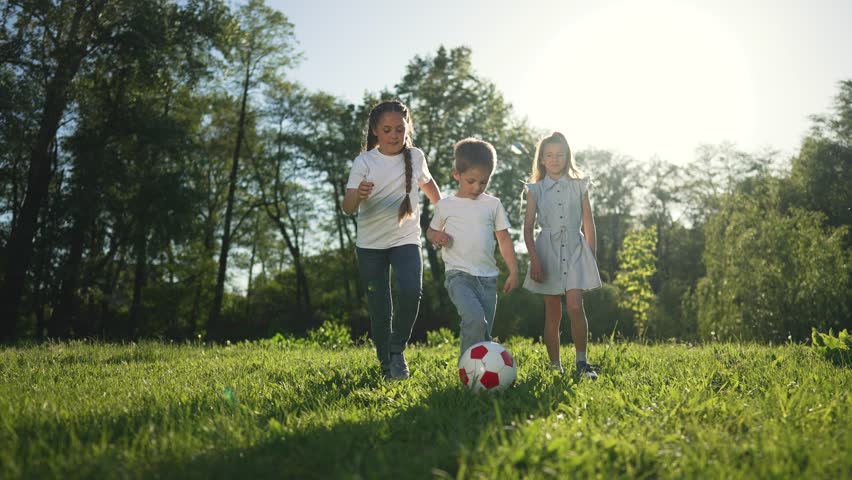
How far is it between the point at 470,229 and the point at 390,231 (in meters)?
0.68

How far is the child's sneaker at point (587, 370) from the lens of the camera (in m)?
4.69

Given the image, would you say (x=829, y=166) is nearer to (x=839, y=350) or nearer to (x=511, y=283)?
(x=839, y=350)

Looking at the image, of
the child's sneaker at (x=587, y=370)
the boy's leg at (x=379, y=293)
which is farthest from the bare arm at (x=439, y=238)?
the child's sneaker at (x=587, y=370)

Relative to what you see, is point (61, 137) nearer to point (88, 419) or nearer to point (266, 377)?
point (266, 377)

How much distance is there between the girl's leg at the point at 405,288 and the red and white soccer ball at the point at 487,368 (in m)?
1.03

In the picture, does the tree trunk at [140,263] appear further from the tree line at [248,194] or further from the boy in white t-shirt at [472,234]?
the boy in white t-shirt at [472,234]

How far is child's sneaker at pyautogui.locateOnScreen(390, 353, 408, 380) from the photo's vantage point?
4.88 metres

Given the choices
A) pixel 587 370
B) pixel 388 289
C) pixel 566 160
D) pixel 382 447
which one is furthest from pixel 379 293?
pixel 382 447

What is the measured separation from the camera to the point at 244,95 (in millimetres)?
26328

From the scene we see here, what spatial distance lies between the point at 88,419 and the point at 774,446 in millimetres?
3307

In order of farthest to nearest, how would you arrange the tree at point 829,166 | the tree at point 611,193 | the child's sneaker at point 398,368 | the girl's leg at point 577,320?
the tree at point 611,193 → the tree at point 829,166 → the girl's leg at point 577,320 → the child's sneaker at point 398,368

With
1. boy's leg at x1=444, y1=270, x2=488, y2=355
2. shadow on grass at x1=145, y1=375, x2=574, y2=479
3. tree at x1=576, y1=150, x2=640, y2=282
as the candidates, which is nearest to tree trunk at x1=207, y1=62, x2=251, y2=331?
boy's leg at x1=444, y1=270, x2=488, y2=355

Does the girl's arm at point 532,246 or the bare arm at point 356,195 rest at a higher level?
the bare arm at point 356,195

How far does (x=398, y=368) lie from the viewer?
4.95 m
